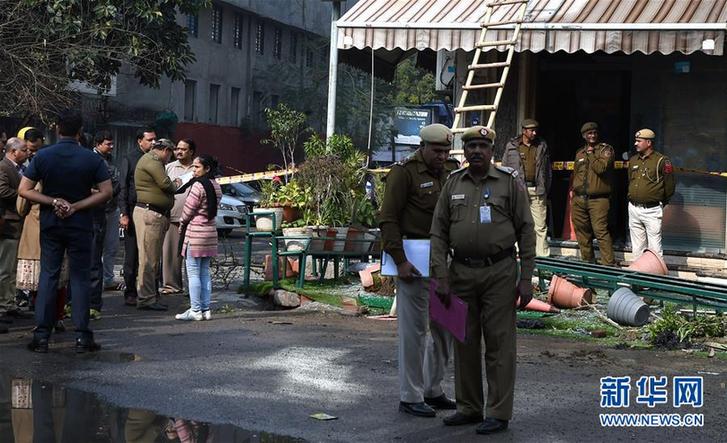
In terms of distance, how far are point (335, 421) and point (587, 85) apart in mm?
10240

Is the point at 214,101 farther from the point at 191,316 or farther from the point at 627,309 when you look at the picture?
the point at 627,309

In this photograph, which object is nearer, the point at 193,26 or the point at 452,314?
the point at 452,314

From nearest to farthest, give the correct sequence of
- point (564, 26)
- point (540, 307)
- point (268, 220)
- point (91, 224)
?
point (91, 224)
point (540, 307)
point (564, 26)
point (268, 220)

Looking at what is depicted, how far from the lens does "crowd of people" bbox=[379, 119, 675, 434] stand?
747 centimetres

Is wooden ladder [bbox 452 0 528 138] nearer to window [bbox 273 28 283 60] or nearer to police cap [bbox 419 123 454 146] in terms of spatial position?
police cap [bbox 419 123 454 146]

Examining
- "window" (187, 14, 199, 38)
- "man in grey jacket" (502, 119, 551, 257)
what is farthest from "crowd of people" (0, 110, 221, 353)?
"window" (187, 14, 199, 38)

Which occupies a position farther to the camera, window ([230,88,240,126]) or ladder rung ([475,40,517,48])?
window ([230,88,240,126])

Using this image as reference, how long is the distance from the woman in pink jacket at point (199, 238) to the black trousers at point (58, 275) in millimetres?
2263

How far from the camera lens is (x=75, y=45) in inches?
821

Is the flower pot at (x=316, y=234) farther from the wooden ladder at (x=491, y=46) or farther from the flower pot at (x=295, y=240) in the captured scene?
the wooden ladder at (x=491, y=46)

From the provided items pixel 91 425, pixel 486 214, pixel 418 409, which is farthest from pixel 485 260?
pixel 91 425

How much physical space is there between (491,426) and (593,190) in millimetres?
7915

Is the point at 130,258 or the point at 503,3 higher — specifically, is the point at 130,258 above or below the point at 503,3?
Answer: below

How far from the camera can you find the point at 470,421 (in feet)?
25.2
